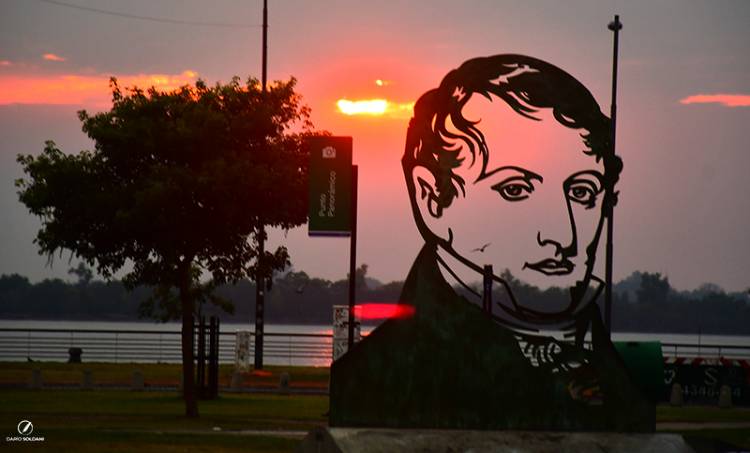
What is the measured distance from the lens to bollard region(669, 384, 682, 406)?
38.0 meters

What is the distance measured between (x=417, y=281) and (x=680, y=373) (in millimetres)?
23717

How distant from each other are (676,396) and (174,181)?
17.6 m

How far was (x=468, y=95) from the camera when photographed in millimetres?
18875

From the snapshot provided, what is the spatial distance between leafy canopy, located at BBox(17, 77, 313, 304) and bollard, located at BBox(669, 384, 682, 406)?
47.7 feet

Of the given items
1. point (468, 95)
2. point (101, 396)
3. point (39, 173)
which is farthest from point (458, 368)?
point (101, 396)

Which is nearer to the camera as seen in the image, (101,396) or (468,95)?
(468,95)

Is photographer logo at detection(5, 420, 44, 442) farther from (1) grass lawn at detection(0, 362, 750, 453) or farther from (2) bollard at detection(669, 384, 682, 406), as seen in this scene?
(2) bollard at detection(669, 384, 682, 406)

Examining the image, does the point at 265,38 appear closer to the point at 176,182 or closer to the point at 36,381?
the point at 36,381

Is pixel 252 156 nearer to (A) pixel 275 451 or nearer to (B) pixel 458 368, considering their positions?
(A) pixel 275 451

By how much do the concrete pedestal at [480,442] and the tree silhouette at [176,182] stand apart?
11221mm

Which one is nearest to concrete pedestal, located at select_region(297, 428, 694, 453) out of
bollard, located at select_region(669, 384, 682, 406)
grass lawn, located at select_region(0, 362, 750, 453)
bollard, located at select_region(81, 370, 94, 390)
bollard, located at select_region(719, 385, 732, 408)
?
grass lawn, located at select_region(0, 362, 750, 453)

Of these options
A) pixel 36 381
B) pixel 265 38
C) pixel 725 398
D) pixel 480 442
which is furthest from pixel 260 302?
pixel 480 442

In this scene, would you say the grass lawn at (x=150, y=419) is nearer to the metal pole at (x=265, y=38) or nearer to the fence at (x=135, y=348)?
the fence at (x=135, y=348)

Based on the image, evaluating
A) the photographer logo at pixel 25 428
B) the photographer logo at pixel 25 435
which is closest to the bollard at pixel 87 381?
the photographer logo at pixel 25 428
